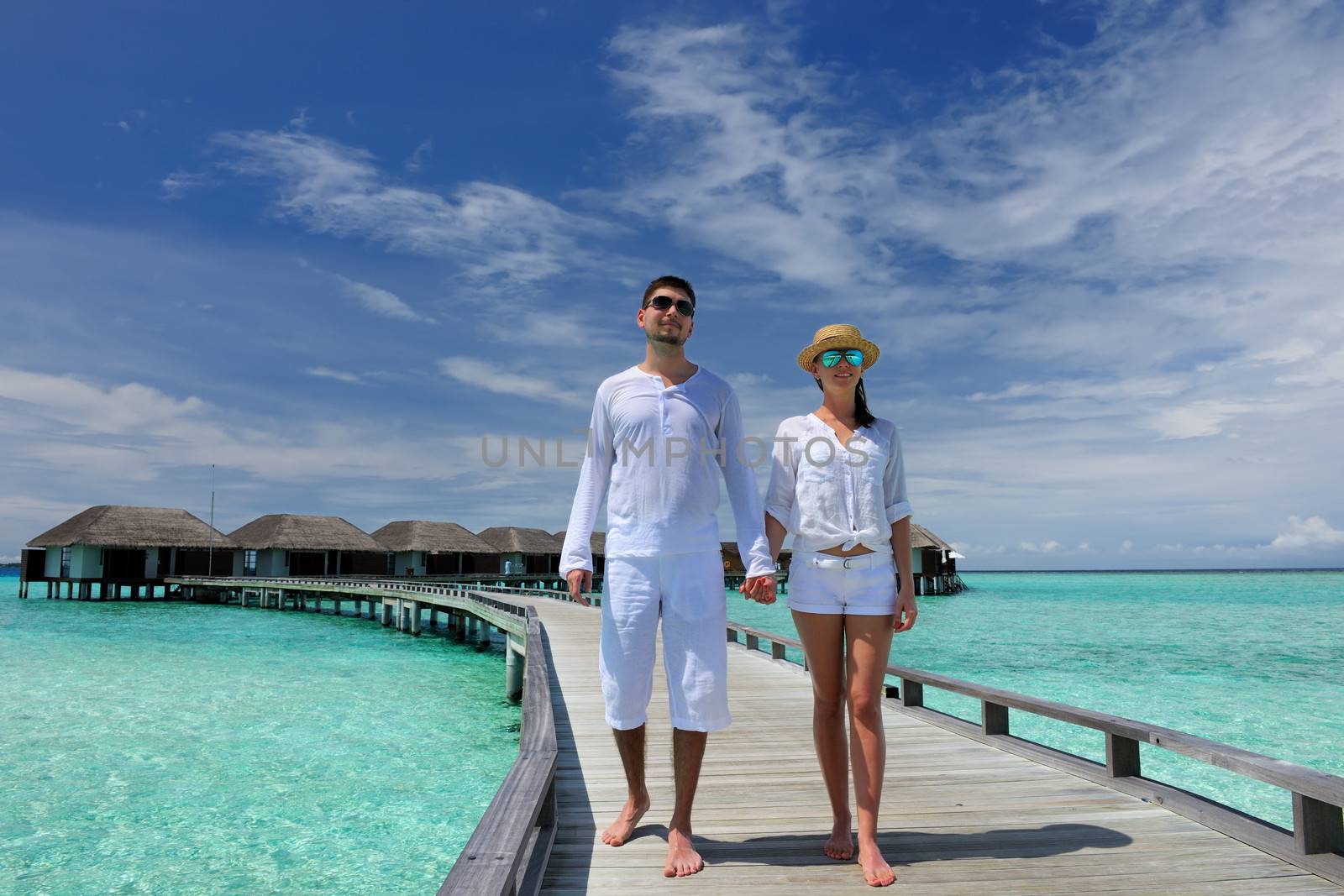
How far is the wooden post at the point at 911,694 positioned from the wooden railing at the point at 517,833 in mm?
3885

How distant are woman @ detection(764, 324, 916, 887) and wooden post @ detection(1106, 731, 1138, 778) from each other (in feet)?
6.44

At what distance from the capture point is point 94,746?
1258cm

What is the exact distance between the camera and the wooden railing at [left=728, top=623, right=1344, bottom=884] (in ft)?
10.1

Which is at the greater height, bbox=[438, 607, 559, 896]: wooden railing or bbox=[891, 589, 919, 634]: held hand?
bbox=[891, 589, 919, 634]: held hand

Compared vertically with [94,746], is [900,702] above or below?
above

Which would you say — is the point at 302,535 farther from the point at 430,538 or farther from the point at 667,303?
the point at 667,303

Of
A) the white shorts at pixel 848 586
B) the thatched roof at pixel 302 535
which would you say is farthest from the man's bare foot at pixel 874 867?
the thatched roof at pixel 302 535

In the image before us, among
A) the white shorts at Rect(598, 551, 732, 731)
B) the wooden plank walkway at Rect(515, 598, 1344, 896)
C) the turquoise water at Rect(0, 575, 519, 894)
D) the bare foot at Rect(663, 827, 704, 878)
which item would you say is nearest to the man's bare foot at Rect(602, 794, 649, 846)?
the wooden plank walkway at Rect(515, 598, 1344, 896)

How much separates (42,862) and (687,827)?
323 inches

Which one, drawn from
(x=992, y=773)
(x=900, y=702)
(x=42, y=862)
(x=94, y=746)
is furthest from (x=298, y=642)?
(x=992, y=773)

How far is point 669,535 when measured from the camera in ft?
9.79

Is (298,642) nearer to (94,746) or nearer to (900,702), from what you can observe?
(94,746)

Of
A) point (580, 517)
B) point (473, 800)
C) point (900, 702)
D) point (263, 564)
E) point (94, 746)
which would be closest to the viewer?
point (580, 517)

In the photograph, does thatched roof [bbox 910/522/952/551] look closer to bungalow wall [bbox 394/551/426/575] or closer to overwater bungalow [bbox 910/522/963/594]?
overwater bungalow [bbox 910/522/963/594]
